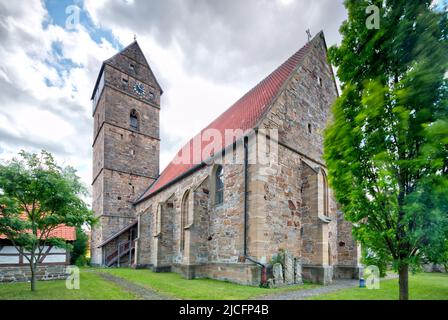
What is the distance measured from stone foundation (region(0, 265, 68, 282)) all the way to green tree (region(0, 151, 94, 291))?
10.7 feet

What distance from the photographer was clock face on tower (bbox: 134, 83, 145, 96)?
26578 mm

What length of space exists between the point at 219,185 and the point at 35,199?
7386mm

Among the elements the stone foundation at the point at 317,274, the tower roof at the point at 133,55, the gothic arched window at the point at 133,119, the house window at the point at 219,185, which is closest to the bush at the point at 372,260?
the stone foundation at the point at 317,274

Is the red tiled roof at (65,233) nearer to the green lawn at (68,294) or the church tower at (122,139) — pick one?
the green lawn at (68,294)

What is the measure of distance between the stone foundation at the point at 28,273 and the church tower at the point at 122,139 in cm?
941

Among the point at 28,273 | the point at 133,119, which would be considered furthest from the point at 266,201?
the point at 133,119

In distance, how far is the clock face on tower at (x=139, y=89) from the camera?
26578mm

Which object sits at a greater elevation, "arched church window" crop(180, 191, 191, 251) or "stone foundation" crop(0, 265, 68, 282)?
"arched church window" crop(180, 191, 191, 251)

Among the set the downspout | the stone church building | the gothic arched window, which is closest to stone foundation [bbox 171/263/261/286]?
the stone church building

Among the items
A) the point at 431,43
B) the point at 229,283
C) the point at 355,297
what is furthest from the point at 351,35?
the point at 229,283

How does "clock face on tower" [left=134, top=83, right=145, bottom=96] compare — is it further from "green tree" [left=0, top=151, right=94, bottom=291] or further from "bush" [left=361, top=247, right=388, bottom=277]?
"bush" [left=361, top=247, right=388, bottom=277]

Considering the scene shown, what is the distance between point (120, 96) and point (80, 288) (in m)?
19.3

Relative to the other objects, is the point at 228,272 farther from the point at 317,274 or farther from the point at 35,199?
the point at 35,199

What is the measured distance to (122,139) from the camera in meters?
24.8
